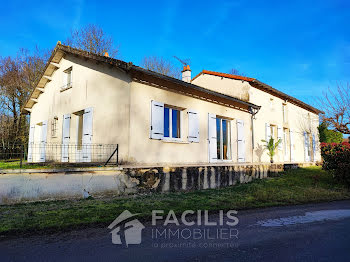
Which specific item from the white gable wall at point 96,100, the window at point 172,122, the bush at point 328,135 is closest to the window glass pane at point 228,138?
the window at point 172,122

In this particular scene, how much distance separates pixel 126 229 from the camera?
3.84 meters

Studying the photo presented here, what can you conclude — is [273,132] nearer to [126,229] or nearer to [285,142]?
[285,142]

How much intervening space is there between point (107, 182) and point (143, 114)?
2.46m

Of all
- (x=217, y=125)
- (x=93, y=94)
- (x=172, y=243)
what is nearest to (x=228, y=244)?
(x=172, y=243)

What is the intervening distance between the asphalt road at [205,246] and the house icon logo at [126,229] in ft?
0.33

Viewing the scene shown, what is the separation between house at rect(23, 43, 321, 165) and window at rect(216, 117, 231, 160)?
43mm

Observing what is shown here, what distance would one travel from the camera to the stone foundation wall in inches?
215

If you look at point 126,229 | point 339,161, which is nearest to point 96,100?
point 126,229

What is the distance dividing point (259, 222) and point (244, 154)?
24.3 feet

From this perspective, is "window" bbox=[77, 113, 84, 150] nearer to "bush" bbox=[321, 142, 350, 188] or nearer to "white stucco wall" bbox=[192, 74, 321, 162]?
"white stucco wall" bbox=[192, 74, 321, 162]

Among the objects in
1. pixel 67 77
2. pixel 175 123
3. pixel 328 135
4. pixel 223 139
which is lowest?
pixel 223 139

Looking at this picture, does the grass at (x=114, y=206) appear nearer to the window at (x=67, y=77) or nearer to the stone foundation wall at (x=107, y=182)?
the stone foundation wall at (x=107, y=182)

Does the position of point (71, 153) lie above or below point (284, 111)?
below

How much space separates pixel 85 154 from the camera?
8.62 meters
